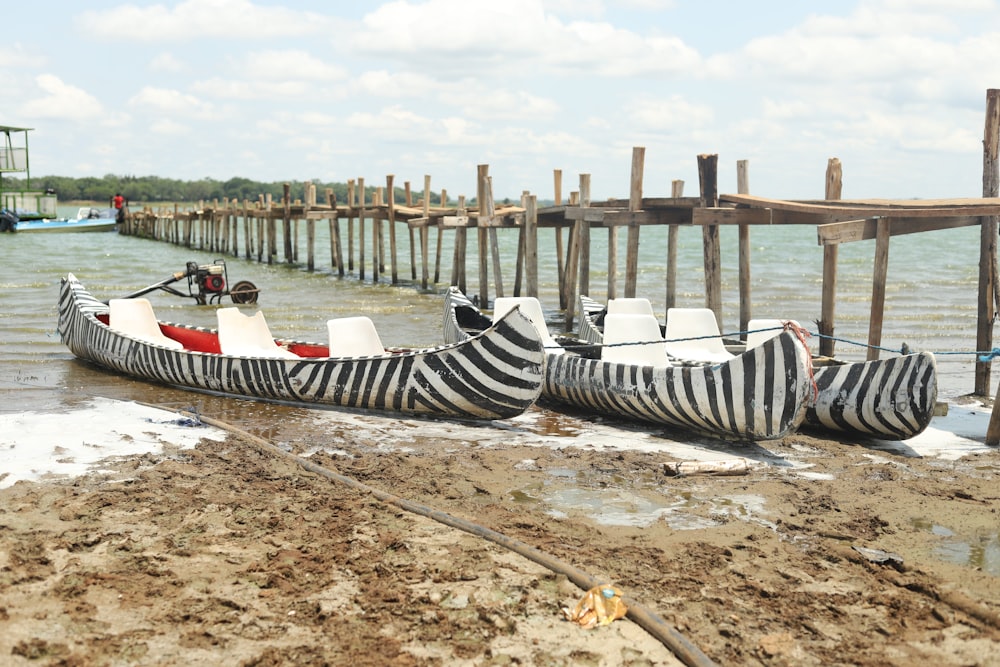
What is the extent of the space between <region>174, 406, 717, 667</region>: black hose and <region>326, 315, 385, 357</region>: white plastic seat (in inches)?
110

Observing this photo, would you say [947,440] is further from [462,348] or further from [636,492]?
[462,348]

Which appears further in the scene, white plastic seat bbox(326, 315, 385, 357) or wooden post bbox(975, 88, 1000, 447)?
white plastic seat bbox(326, 315, 385, 357)

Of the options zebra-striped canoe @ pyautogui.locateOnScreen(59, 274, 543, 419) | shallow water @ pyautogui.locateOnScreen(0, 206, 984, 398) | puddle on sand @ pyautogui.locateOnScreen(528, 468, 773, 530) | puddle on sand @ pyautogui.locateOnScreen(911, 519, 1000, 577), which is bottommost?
shallow water @ pyautogui.locateOnScreen(0, 206, 984, 398)

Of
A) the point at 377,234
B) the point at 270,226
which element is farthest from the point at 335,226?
the point at 270,226

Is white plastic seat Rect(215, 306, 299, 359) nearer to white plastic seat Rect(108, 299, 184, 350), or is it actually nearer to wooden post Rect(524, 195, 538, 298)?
white plastic seat Rect(108, 299, 184, 350)

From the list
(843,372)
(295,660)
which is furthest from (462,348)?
(295,660)

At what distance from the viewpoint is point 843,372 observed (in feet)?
28.9

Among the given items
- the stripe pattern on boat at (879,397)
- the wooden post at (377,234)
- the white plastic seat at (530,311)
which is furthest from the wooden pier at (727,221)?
the white plastic seat at (530,311)

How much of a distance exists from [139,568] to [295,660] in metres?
1.34

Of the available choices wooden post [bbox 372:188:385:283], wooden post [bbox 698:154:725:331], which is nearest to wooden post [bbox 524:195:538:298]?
wooden post [bbox 698:154:725:331]

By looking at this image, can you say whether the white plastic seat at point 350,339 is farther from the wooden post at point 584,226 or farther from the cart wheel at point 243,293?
the cart wheel at point 243,293

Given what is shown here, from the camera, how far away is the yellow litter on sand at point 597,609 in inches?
181

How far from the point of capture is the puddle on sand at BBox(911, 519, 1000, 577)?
5520mm

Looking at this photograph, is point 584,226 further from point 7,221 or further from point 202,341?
point 7,221
